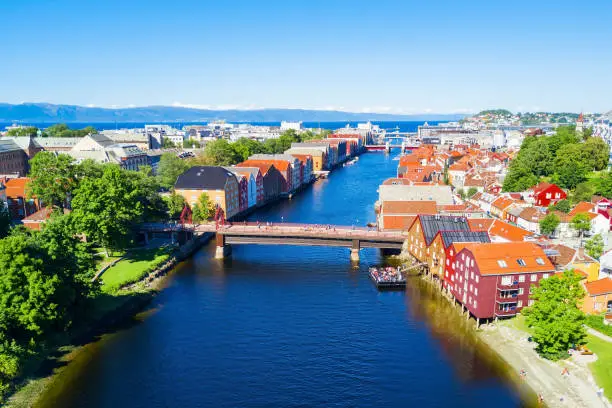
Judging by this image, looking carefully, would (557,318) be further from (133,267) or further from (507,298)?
(133,267)

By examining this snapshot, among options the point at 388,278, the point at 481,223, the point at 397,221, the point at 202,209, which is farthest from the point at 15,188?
the point at 481,223

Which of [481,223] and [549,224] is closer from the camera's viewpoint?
[481,223]

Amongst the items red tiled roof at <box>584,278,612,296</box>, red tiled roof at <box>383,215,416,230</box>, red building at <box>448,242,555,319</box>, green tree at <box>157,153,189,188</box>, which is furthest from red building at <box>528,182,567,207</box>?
green tree at <box>157,153,189,188</box>

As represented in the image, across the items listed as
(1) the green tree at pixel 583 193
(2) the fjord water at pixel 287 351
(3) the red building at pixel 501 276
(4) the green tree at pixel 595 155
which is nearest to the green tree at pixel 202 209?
(2) the fjord water at pixel 287 351

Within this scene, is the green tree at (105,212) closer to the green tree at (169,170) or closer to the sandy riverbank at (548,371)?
the green tree at (169,170)

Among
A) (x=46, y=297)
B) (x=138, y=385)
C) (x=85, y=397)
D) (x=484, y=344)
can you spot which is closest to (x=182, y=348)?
(x=138, y=385)

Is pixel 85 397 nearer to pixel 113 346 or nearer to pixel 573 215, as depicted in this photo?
pixel 113 346

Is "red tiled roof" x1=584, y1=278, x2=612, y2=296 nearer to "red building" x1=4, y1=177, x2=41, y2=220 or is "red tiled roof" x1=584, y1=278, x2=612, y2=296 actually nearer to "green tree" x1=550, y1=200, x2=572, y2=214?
"green tree" x1=550, y1=200, x2=572, y2=214
